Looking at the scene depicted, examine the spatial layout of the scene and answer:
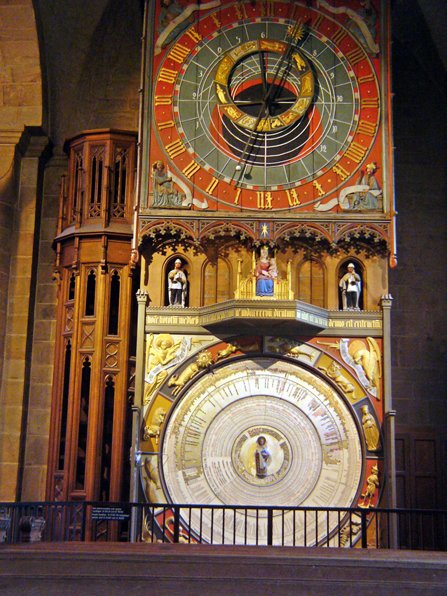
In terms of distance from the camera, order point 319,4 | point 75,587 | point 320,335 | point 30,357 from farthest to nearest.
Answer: point 30,357 → point 319,4 → point 320,335 → point 75,587

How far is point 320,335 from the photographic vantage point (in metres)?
13.5

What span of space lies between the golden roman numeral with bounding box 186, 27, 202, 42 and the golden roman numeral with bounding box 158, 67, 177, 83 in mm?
612

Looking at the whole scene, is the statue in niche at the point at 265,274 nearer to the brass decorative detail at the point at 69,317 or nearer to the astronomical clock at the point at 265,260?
the astronomical clock at the point at 265,260

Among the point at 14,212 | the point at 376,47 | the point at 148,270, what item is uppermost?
the point at 376,47

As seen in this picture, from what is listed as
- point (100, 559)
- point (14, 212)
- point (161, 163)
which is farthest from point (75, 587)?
point (14, 212)

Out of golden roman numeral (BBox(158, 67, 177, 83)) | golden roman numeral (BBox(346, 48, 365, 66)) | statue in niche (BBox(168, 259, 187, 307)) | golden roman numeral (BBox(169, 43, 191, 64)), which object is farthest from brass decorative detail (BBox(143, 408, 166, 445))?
golden roman numeral (BBox(346, 48, 365, 66))

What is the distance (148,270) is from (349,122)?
3762 millimetres

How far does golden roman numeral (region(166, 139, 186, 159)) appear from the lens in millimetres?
13992

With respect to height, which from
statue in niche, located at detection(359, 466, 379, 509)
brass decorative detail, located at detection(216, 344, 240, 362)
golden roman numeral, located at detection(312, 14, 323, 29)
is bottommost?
statue in niche, located at detection(359, 466, 379, 509)

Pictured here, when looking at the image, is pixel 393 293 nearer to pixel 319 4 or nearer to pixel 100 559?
pixel 319 4

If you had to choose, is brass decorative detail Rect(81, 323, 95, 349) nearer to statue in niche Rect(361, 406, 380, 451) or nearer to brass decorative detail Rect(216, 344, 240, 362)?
brass decorative detail Rect(216, 344, 240, 362)

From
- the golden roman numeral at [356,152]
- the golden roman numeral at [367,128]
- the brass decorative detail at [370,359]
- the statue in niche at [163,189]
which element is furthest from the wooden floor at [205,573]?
the golden roman numeral at [367,128]

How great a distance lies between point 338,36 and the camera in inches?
565

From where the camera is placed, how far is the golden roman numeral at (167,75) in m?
14.2
